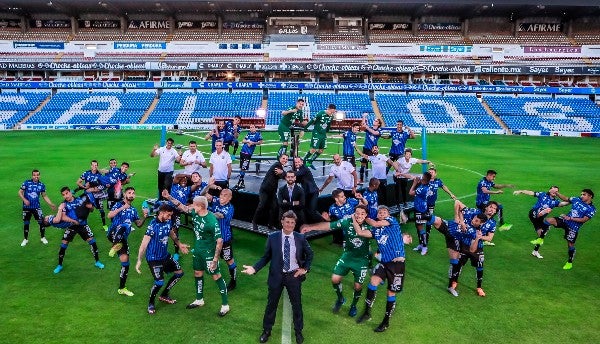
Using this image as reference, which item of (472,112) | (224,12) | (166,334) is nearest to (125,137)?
(224,12)

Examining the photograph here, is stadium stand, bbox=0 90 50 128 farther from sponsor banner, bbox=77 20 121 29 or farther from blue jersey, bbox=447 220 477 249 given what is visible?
blue jersey, bbox=447 220 477 249

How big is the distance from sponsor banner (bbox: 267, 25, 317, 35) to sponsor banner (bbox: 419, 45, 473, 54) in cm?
1520

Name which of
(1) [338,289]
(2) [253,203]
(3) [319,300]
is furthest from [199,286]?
(2) [253,203]

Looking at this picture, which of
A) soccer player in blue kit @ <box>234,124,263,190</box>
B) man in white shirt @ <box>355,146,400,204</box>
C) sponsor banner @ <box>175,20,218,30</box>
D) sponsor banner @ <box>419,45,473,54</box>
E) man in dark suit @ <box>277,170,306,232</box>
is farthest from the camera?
sponsor banner @ <box>175,20,218,30</box>

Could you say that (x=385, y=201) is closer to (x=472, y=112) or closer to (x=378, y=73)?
(x=472, y=112)

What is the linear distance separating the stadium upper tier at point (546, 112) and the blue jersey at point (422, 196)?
40204 millimetres

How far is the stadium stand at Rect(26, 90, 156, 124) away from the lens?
152 ft

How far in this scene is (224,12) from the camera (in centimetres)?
5903

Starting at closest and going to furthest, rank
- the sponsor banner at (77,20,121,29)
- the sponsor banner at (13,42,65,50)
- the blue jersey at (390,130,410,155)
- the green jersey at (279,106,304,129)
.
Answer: the green jersey at (279,106,304,129), the blue jersey at (390,130,410,155), the sponsor banner at (13,42,65,50), the sponsor banner at (77,20,121,29)

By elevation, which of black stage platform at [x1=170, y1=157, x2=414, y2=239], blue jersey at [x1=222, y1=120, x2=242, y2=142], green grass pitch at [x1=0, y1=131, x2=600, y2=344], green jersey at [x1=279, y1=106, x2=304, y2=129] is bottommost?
green grass pitch at [x1=0, y1=131, x2=600, y2=344]

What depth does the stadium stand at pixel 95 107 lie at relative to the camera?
46.4 metres

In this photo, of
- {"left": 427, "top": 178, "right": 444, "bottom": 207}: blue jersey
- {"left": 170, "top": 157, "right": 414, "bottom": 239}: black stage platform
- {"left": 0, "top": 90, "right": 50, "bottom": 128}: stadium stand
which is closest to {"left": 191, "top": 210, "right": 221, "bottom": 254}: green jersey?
{"left": 170, "top": 157, "right": 414, "bottom": 239}: black stage platform

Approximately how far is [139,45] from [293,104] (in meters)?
24.1

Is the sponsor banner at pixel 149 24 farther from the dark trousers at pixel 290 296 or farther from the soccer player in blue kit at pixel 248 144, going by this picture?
the dark trousers at pixel 290 296
